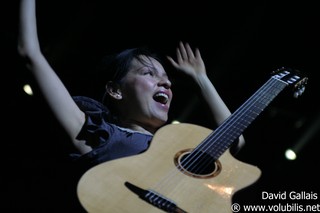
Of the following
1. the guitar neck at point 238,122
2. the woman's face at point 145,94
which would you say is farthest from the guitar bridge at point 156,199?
the woman's face at point 145,94

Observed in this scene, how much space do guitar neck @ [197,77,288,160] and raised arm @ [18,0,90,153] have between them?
0.49m

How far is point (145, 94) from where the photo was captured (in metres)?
1.77

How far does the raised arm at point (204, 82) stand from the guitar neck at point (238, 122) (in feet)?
0.68

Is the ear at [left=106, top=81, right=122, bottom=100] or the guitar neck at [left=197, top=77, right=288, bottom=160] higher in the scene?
the ear at [left=106, top=81, right=122, bottom=100]

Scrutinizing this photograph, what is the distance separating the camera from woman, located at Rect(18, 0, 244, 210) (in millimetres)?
1394

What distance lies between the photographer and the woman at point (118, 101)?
4.57 ft

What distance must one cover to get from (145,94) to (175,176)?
2.28ft

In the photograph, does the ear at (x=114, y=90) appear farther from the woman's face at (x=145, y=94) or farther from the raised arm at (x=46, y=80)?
the raised arm at (x=46, y=80)

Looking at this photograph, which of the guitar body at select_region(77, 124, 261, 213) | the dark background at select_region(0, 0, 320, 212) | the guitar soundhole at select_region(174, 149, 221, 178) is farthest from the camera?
the dark background at select_region(0, 0, 320, 212)

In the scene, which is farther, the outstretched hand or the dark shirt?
the outstretched hand

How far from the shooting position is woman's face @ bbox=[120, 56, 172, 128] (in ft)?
5.74

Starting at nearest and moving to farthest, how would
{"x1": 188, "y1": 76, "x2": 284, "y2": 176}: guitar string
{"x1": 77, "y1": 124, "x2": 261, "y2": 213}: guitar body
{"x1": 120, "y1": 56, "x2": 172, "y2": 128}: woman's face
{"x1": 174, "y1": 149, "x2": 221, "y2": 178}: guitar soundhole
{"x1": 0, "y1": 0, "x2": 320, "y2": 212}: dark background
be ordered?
{"x1": 77, "y1": 124, "x2": 261, "y2": 213}: guitar body
{"x1": 174, "y1": 149, "x2": 221, "y2": 178}: guitar soundhole
{"x1": 188, "y1": 76, "x2": 284, "y2": 176}: guitar string
{"x1": 120, "y1": 56, "x2": 172, "y2": 128}: woman's face
{"x1": 0, "y1": 0, "x2": 320, "y2": 212}: dark background

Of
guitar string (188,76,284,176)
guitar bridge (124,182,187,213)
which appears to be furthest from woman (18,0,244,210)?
guitar bridge (124,182,187,213)

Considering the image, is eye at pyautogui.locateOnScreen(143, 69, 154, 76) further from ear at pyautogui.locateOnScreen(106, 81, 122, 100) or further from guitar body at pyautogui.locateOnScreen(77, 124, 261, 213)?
guitar body at pyautogui.locateOnScreen(77, 124, 261, 213)
